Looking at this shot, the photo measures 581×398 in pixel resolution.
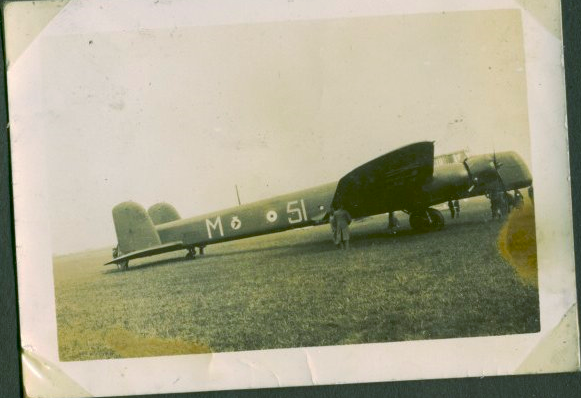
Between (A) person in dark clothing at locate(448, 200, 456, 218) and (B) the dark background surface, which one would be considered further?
(A) person in dark clothing at locate(448, 200, 456, 218)

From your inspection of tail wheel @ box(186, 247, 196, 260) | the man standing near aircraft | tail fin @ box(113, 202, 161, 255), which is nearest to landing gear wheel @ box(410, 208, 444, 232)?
the man standing near aircraft

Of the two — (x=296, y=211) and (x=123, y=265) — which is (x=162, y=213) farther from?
(x=296, y=211)

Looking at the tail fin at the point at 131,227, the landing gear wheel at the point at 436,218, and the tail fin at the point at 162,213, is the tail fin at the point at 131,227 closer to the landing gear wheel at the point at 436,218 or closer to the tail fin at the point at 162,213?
the tail fin at the point at 162,213

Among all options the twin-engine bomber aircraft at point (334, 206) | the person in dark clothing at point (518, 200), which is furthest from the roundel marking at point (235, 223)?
the person in dark clothing at point (518, 200)

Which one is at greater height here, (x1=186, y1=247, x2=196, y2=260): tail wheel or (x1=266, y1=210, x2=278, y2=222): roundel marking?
(x1=266, y1=210, x2=278, y2=222): roundel marking

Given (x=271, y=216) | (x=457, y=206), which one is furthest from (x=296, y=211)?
(x=457, y=206)

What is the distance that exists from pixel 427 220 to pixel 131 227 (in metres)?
0.98

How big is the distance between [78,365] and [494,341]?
1.35m

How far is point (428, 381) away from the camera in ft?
4.67

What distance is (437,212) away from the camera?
1.55 metres

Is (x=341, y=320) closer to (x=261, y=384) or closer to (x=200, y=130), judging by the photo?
(x=261, y=384)

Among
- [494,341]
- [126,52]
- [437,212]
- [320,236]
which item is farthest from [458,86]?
[126,52]

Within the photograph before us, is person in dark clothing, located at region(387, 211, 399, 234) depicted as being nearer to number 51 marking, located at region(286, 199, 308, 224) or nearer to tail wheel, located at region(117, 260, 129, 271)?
number 51 marking, located at region(286, 199, 308, 224)

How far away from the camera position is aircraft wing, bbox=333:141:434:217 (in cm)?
147
